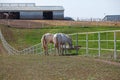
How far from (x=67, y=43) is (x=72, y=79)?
15.3 metres

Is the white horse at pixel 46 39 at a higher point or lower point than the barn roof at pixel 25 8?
lower

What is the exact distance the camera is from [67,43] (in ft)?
88.7

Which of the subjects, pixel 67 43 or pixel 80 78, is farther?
pixel 67 43

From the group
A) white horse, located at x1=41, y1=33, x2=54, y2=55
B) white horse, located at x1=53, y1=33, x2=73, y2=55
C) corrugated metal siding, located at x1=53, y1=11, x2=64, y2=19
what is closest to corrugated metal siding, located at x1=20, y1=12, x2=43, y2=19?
corrugated metal siding, located at x1=53, y1=11, x2=64, y2=19

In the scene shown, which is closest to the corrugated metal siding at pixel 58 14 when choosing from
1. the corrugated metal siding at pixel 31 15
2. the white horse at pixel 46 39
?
the corrugated metal siding at pixel 31 15

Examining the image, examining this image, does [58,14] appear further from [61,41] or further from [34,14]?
[61,41]

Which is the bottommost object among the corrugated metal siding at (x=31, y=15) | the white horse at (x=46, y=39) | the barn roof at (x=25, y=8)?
the white horse at (x=46, y=39)

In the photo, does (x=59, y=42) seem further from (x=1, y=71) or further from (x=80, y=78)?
(x=80, y=78)

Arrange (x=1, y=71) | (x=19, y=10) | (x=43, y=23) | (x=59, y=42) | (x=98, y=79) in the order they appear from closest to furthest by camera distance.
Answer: (x=98, y=79)
(x=1, y=71)
(x=59, y=42)
(x=43, y=23)
(x=19, y=10)

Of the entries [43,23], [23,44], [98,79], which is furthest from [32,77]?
[43,23]

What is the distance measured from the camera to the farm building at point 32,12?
109 meters

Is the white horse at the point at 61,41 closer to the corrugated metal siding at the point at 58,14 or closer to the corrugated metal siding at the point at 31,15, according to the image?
the corrugated metal siding at the point at 31,15

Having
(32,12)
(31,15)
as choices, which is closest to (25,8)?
(31,15)

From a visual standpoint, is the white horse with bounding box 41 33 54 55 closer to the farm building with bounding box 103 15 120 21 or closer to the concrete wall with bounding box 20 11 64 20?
the concrete wall with bounding box 20 11 64 20
